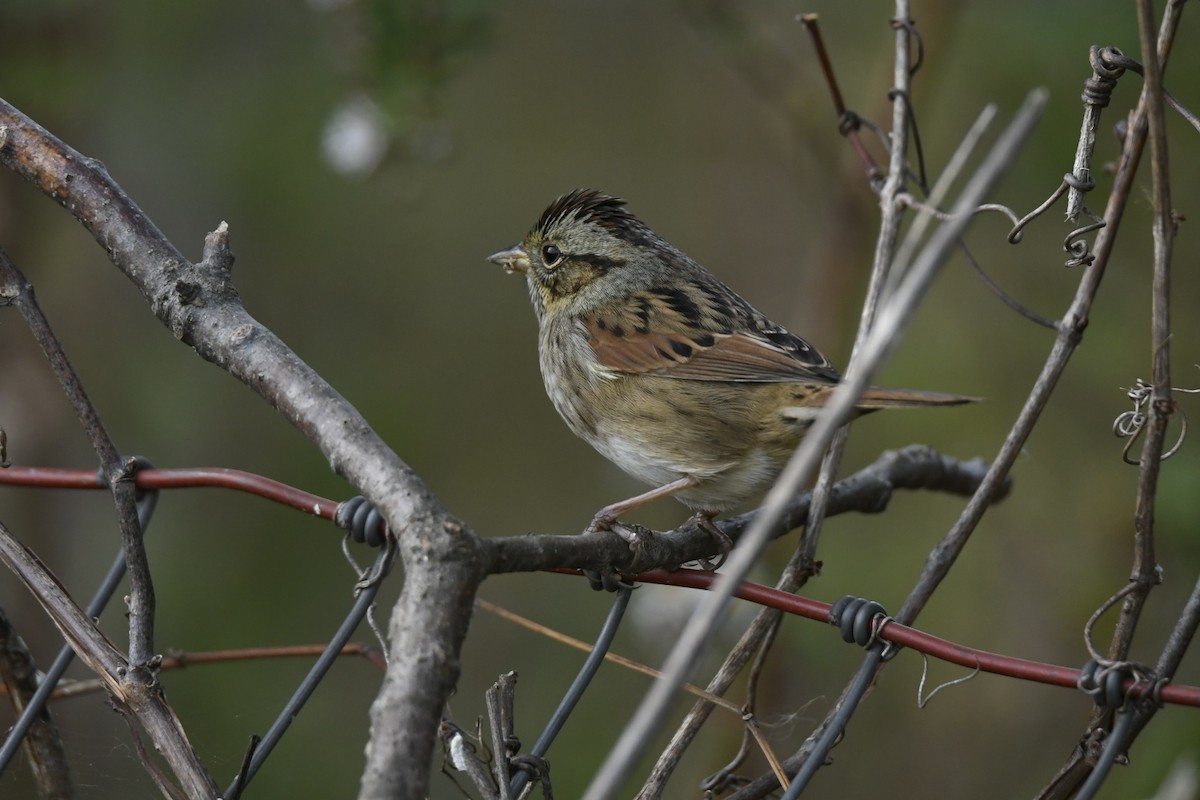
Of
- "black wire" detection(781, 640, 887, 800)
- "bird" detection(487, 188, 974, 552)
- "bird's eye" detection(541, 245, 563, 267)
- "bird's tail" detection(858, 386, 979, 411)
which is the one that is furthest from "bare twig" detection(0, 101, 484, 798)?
"bird's eye" detection(541, 245, 563, 267)

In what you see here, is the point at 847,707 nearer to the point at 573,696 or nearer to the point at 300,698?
the point at 573,696

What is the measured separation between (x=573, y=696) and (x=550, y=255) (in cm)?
206

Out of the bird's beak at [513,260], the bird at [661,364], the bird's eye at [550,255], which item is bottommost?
the bird at [661,364]

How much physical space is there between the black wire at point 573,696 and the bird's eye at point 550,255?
6.12 ft

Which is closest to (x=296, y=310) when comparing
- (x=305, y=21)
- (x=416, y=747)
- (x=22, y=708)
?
(x=305, y=21)

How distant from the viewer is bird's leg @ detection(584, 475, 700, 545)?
2.06 meters

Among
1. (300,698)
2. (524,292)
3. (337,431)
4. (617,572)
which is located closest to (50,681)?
(300,698)

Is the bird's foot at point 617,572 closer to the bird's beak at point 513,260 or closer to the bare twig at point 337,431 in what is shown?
the bare twig at point 337,431

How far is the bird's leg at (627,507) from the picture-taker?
2057mm

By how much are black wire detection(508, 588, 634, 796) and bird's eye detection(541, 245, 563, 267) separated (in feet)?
6.12

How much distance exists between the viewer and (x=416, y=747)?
125 centimetres

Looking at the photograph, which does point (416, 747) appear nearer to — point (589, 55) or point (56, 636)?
point (56, 636)

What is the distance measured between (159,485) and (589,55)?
5.94 m

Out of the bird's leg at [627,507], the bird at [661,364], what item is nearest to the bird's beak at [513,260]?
the bird at [661,364]
